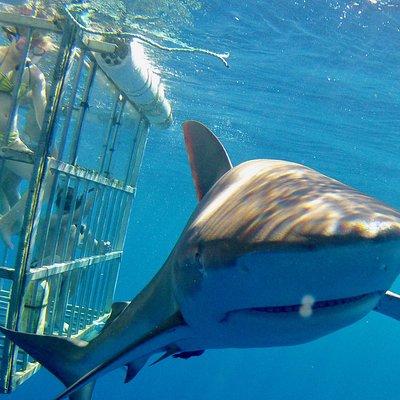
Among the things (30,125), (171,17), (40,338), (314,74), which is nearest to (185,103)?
(314,74)

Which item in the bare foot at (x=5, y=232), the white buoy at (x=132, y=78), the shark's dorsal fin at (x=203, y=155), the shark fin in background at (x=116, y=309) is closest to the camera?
the shark fin in background at (x=116, y=309)

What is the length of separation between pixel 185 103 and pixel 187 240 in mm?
15385

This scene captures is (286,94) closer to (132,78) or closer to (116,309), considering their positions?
(132,78)

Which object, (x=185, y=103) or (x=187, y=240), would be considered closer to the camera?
(x=187, y=240)

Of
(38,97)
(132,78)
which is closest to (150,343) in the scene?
(38,97)

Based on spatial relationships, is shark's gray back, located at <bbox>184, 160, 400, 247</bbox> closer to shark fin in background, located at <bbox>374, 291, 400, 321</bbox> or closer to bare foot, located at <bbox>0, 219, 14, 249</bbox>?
shark fin in background, located at <bbox>374, 291, 400, 321</bbox>

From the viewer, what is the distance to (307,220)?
76.0 inches

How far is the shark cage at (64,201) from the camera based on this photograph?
181 inches

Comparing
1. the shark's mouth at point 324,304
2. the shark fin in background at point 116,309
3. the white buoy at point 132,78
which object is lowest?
the shark fin in background at point 116,309

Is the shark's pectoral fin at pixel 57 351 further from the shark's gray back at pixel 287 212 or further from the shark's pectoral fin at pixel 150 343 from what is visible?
the shark's gray back at pixel 287 212

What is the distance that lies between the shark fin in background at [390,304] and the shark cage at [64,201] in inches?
121

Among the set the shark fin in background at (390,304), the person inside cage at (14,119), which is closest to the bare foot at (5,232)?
the person inside cage at (14,119)

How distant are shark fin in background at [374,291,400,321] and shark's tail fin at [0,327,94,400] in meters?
2.02

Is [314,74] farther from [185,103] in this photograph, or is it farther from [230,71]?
[185,103]
